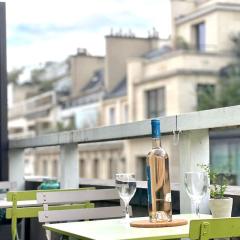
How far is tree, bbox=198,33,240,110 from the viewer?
2862cm

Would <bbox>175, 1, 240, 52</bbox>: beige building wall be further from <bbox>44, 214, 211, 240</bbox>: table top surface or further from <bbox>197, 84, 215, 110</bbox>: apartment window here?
<bbox>44, 214, 211, 240</bbox>: table top surface

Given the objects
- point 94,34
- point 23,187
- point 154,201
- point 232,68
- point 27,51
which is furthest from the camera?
point 94,34

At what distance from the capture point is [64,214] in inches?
136

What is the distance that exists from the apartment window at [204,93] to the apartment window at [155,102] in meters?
1.74

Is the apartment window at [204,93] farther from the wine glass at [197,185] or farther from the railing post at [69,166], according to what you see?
the wine glass at [197,185]

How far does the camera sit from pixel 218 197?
3127mm

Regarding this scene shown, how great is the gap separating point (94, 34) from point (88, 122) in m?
5.77

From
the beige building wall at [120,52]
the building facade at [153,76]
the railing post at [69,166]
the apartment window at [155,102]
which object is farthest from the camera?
the beige building wall at [120,52]

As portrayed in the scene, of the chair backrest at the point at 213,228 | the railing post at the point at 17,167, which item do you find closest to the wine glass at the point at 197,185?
the chair backrest at the point at 213,228

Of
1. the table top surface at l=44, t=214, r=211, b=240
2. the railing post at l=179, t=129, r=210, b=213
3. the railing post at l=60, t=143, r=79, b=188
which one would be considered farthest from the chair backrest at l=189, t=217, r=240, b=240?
the railing post at l=60, t=143, r=79, b=188

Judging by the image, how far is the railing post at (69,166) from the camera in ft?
17.5

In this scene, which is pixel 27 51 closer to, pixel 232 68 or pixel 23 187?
pixel 232 68

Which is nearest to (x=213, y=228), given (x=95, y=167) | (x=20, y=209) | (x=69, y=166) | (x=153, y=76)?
(x=20, y=209)

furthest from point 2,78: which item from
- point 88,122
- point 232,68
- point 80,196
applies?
point 88,122
